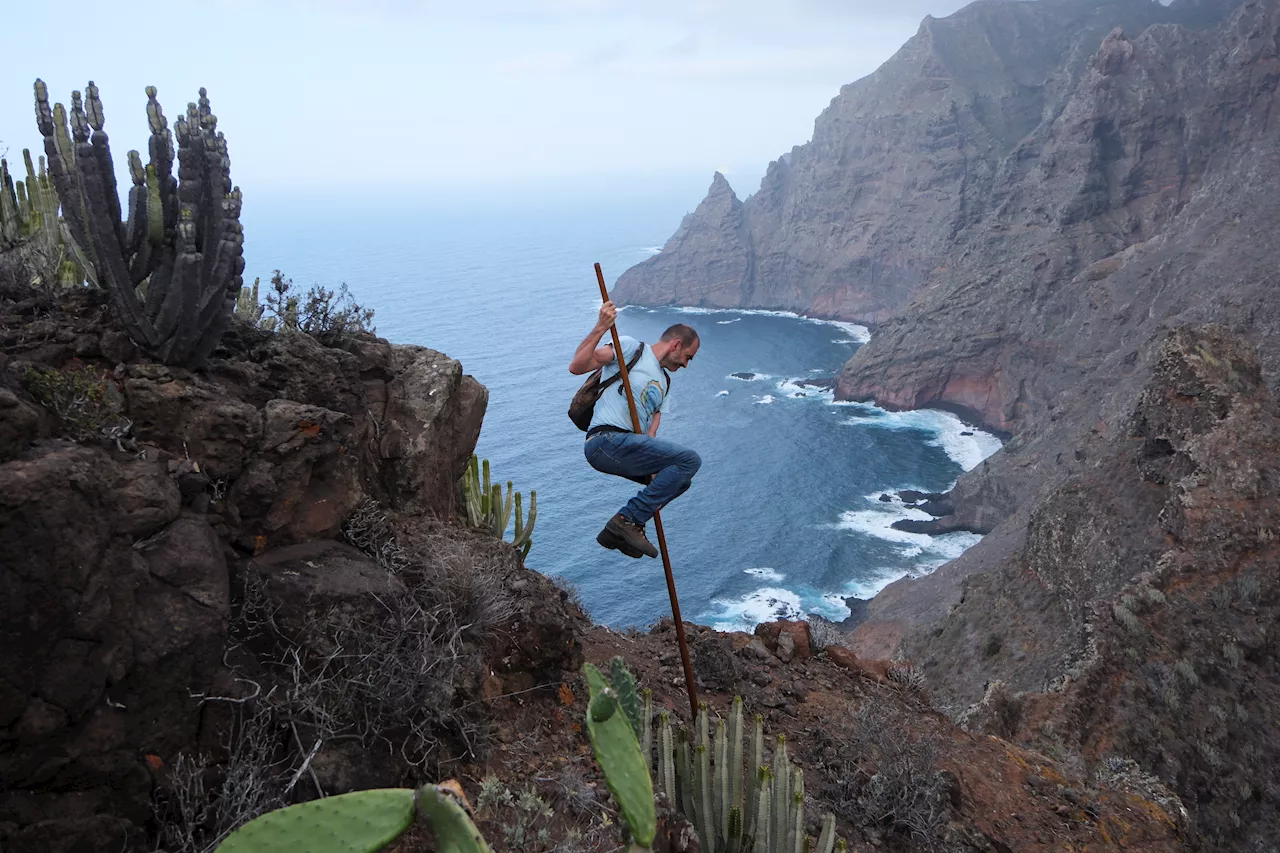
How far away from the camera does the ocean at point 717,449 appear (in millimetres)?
52531

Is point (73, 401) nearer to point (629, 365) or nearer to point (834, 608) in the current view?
point (629, 365)

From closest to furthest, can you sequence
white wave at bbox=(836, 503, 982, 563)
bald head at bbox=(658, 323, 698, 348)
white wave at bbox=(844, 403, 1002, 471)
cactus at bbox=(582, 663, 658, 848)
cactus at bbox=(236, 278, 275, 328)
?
cactus at bbox=(582, 663, 658, 848), bald head at bbox=(658, 323, 698, 348), cactus at bbox=(236, 278, 275, 328), white wave at bbox=(836, 503, 982, 563), white wave at bbox=(844, 403, 1002, 471)

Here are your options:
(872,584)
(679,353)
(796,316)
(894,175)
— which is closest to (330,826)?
(679,353)

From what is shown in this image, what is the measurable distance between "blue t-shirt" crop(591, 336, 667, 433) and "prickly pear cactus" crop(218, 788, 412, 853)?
3.91m

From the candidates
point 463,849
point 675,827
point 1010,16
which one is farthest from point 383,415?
A: point 1010,16

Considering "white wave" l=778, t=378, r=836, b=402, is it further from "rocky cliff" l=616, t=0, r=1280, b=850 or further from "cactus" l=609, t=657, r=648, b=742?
"cactus" l=609, t=657, r=648, b=742

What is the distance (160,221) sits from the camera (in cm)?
616

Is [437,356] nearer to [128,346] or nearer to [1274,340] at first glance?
[128,346]

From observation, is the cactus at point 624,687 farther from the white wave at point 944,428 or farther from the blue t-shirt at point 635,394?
the white wave at point 944,428

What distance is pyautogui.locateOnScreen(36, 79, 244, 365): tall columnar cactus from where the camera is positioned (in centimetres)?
593

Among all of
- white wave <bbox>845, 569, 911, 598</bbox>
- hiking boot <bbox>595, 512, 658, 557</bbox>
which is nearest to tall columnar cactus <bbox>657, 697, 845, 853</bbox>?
hiking boot <bbox>595, 512, 658, 557</bbox>

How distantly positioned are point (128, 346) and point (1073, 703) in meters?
17.2

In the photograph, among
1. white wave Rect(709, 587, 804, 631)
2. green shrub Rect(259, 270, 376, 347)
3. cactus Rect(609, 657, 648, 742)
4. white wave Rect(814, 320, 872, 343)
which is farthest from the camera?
white wave Rect(814, 320, 872, 343)

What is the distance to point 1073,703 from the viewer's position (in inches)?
669
